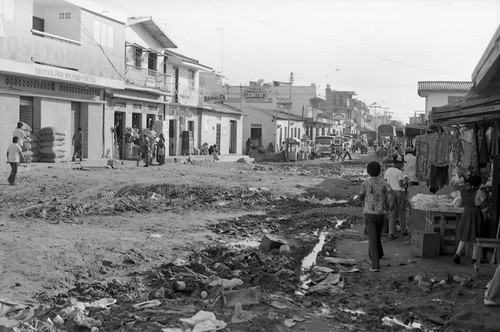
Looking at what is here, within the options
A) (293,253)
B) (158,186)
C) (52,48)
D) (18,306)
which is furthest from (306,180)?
(18,306)

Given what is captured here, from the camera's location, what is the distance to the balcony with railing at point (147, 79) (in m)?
34.1

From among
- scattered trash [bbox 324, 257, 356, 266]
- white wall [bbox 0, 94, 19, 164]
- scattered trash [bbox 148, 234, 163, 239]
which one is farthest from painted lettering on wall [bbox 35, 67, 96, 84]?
scattered trash [bbox 324, 257, 356, 266]

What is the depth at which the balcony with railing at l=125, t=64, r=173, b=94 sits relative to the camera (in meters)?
34.1

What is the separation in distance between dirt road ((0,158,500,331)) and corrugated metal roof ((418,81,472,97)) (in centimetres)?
3420

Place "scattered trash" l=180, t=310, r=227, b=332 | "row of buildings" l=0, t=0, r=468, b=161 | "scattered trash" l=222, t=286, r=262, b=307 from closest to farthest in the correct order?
"scattered trash" l=180, t=310, r=227, b=332 → "scattered trash" l=222, t=286, r=262, b=307 → "row of buildings" l=0, t=0, r=468, b=161

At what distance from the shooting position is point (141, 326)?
6.12 metres

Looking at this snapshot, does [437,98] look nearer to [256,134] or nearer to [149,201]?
[256,134]

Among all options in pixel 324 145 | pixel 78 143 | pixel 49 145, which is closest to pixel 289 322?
pixel 49 145

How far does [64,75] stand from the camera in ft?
87.9

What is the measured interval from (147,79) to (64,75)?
31.4ft

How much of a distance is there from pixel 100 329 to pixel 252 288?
6.44ft

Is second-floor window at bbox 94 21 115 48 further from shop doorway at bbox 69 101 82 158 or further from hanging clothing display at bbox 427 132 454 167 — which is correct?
hanging clothing display at bbox 427 132 454 167

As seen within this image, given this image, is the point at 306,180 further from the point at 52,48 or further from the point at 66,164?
the point at 52,48

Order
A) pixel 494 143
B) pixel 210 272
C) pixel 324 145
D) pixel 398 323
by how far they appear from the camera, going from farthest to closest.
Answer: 1. pixel 324 145
2. pixel 494 143
3. pixel 210 272
4. pixel 398 323
